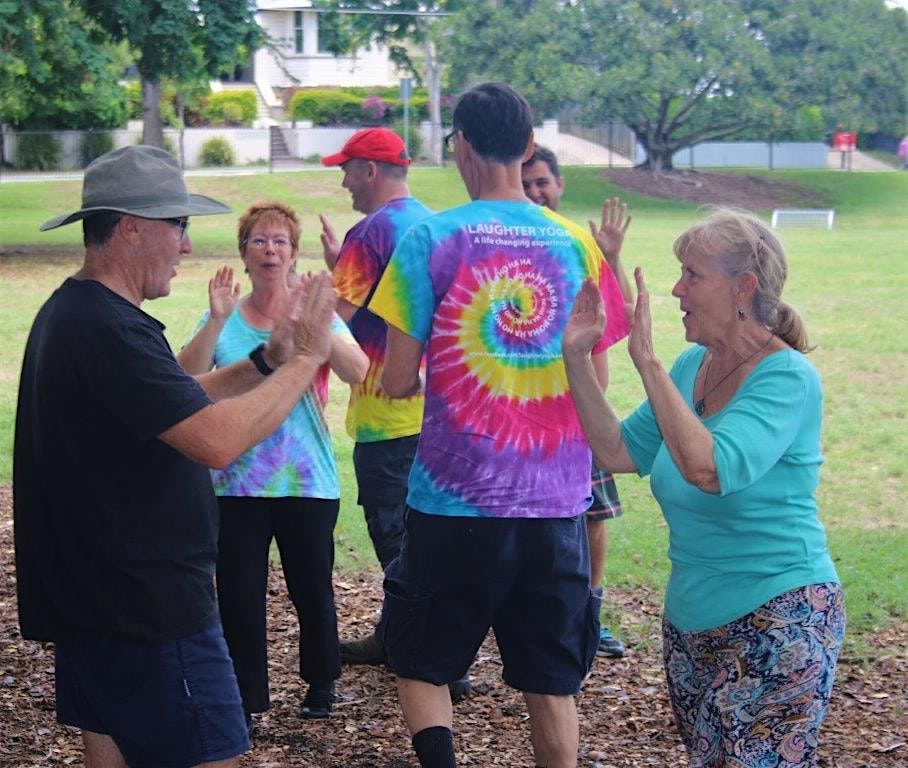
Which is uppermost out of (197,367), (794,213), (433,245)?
(433,245)


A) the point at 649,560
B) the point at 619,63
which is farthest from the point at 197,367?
the point at 619,63

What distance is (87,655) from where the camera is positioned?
11.2 feet

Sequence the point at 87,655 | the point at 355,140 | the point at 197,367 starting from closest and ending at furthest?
the point at 87,655, the point at 197,367, the point at 355,140

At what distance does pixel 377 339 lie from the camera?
5.59 meters

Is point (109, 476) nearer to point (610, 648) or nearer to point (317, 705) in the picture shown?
point (317, 705)

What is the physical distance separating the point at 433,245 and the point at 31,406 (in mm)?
1255

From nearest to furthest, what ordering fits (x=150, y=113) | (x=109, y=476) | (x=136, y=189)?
(x=109, y=476), (x=136, y=189), (x=150, y=113)

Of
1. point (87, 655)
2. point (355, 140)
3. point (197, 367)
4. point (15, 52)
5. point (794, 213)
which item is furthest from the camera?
point (794, 213)

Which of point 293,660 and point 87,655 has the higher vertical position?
point 87,655

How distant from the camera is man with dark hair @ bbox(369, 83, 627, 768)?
404 centimetres

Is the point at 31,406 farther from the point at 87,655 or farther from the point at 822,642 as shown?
the point at 822,642

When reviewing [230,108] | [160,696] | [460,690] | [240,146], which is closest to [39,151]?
[240,146]

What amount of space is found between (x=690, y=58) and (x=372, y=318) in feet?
126

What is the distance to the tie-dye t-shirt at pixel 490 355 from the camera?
4.03m
